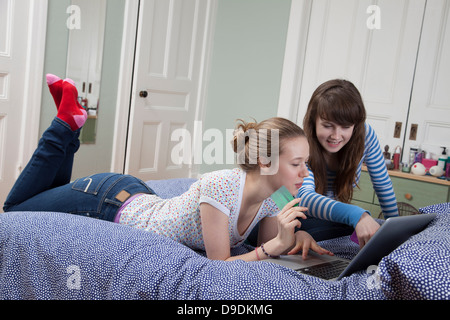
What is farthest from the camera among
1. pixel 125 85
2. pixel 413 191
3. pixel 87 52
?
pixel 125 85

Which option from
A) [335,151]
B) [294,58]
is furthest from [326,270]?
[294,58]

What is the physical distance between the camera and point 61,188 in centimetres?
192

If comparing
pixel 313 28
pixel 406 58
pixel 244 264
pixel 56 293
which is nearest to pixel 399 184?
pixel 406 58

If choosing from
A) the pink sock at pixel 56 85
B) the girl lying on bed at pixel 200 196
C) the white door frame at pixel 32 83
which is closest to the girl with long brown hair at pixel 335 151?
the girl lying on bed at pixel 200 196

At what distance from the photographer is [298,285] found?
44.1 inches

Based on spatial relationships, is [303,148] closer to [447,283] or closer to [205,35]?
[447,283]

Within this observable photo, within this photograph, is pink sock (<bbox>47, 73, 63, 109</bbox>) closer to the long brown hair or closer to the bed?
the bed

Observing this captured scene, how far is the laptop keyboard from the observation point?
1.40 metres

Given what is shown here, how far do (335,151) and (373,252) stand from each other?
0.77 m

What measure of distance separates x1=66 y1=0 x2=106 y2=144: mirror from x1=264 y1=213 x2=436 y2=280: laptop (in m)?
2.67

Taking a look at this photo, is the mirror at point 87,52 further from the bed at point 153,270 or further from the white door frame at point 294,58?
the bed at point 153,270

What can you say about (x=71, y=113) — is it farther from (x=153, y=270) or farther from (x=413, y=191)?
(x=413, y=191)
